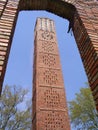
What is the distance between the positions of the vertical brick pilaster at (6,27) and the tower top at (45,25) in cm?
1533

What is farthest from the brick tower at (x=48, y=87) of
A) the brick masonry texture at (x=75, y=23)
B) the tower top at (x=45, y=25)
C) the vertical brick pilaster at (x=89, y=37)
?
the vertical brick pilaster at (x=89, y=37)

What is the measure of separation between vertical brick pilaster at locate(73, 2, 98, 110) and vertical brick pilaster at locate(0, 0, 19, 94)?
1134 mm

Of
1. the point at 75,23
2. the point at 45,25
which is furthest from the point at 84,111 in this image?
the point at 75,23

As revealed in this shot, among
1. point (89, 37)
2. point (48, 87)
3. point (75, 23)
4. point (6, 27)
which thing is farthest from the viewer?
point (48, 87)

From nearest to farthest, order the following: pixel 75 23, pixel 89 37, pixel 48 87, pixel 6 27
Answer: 1. pixel 6 27
2. pixel 89 37
3. pixel 75 23
4. pixel 48 87

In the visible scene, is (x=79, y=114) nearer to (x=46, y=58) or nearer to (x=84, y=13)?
(x=46, y=58)

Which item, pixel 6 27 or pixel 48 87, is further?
pixel 48 87

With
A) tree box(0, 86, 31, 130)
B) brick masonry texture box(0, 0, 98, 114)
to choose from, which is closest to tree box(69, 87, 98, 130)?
tree box(0, 86, 31, 130)

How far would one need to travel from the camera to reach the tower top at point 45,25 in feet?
59.8

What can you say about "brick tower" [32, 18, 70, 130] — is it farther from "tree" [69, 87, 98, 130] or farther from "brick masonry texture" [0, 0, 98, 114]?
"brick masonry texture" [0, 0, 98, 114]

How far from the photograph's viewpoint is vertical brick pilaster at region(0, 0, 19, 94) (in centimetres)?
211

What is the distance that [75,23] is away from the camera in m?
3.42

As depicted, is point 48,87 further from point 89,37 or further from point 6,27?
point 6,27

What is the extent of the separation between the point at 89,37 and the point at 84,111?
15106 mm
